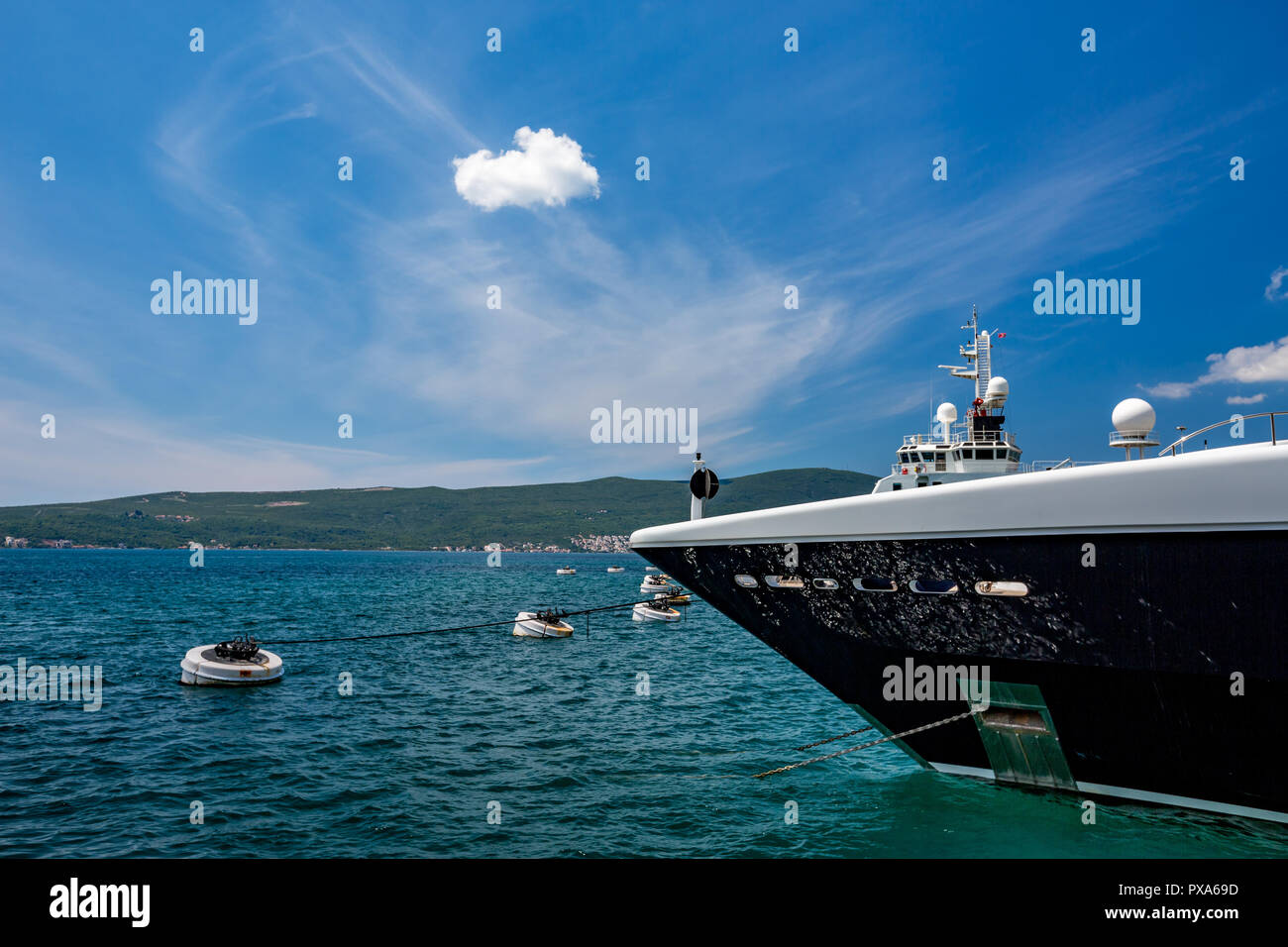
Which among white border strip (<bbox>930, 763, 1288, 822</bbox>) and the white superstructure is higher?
the white superstructure

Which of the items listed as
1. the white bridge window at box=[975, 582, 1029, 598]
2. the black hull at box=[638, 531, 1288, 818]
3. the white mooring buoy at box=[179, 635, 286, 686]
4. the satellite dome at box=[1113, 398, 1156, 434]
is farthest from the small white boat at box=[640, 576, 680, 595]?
the white bridge window at box=[975, 582, 1029, 598]

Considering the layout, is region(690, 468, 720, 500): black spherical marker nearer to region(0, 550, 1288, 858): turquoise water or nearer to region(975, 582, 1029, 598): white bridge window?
region(975, 582, 1029, 598): white bridge window

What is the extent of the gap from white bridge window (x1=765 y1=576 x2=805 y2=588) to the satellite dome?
283 inches

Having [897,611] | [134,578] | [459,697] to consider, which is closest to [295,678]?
[459,697]

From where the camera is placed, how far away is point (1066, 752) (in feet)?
29.4

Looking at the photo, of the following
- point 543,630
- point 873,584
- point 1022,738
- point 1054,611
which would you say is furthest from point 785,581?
point 543,630

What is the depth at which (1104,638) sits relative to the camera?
793 cm

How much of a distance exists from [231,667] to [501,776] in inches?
656

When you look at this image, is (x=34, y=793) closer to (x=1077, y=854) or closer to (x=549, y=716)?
(x=549, y=716)

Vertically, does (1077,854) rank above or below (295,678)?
above

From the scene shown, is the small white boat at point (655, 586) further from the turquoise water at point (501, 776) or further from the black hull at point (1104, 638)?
the black hull at point (1104, 638)

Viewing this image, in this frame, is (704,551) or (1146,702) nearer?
(1146,702)

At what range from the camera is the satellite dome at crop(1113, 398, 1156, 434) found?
11.9 m
